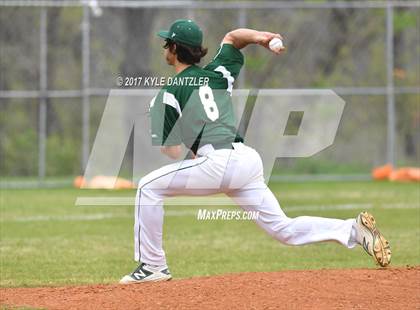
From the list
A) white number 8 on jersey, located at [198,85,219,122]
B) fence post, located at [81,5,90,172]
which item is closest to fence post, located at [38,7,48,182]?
fence post, located at [81,5,90,172]

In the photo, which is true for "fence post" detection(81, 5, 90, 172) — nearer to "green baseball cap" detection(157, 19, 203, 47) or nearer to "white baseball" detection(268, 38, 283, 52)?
"green baseball cap" detection(157, 19, 203, 47)

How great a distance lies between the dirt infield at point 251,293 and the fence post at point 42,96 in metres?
12.0

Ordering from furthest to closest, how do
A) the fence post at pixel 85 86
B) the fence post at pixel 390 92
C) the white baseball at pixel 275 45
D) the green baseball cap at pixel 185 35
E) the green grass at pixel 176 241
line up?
the fence post at pixel 390 92 → the fence post at pixel 85 86 → the green grass at pixel 176 241 → the green baseball cap at pixel 185 35 → the white baseball at pixel 275 45

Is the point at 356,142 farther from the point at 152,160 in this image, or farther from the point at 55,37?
the point at 55,37

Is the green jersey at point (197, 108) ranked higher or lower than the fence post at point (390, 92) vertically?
higher

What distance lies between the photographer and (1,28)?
19781 millimetres

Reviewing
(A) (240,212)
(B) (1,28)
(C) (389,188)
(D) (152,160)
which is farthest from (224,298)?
(B) (1,28)

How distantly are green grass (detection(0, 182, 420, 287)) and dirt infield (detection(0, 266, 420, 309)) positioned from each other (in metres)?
1.47

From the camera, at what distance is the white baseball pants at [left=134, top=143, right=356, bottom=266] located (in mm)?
7160

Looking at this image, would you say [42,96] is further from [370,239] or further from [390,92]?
[370,239]

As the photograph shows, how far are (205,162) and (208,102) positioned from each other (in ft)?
1.52

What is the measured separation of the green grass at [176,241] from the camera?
937cm

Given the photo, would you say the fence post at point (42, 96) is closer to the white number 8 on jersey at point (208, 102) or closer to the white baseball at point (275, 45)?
the white number 8 on jersey at point (208, 102)

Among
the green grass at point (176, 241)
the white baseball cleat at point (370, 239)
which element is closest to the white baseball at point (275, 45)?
the white baseball cleat at point (370, 239)
